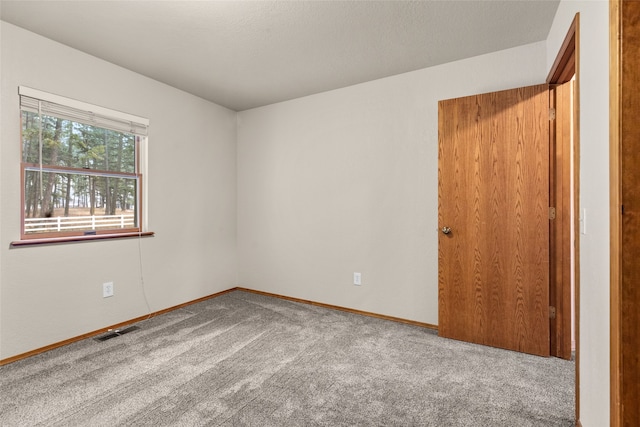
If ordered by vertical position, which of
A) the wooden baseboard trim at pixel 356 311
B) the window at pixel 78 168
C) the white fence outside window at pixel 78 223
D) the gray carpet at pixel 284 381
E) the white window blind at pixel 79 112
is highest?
the white window blind at pixel 79 112

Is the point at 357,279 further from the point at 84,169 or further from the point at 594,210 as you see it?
the point at 84,169

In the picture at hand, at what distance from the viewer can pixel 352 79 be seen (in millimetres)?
3318

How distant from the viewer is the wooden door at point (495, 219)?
95.1 inches

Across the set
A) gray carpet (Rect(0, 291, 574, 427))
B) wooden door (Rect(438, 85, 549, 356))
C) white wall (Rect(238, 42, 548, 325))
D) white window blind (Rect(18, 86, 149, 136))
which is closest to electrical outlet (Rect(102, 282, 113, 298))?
gray carpet (Rect(0, 291, 574, 427))

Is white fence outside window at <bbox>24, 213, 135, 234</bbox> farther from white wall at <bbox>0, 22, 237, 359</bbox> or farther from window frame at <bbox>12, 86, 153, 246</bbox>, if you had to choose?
white wall at <bbox>0, 22, 237, 359</bbox>

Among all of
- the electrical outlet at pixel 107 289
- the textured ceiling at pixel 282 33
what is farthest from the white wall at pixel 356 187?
the electrical outlet at pixel 107 289

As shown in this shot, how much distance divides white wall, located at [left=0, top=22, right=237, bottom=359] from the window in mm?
97

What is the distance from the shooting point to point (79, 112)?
2.72 meters

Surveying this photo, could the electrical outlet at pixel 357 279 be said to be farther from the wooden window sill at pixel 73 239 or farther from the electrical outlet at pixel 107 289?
the electrical outlet at pixel 107 289

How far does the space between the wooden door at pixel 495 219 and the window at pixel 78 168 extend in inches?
116

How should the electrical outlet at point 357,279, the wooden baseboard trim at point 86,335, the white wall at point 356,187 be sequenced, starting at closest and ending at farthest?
the wooden baseboard trim at point 86,335
the white wall at point 356,187
the electrical outlet at point 357,279

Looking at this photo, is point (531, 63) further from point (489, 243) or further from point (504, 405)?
point (504, 405)

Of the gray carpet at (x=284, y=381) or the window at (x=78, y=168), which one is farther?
the window at (x=78, y=168)

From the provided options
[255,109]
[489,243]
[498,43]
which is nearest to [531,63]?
[498,43]
